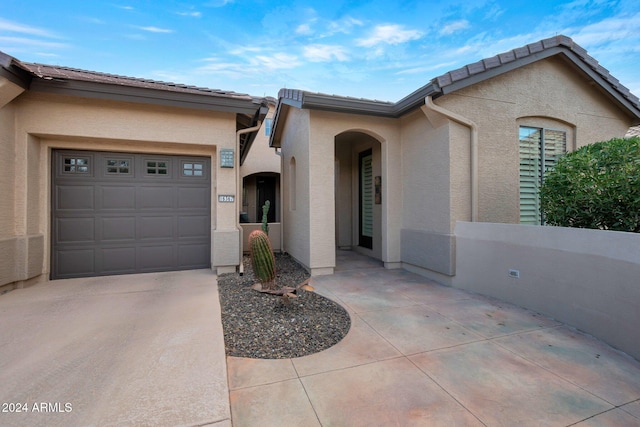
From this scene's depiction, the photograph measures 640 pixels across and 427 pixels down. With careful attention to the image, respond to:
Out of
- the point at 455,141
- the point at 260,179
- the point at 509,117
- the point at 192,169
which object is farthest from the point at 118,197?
the point at 509,117

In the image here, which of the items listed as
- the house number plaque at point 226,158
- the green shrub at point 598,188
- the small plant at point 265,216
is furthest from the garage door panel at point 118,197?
the green shrub at point 598,188

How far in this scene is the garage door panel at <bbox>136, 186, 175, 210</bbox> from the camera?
19.5ft

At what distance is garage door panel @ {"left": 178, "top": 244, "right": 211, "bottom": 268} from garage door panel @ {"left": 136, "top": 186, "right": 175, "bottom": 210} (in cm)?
104

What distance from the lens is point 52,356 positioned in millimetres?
2752

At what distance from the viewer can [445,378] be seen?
2498mm

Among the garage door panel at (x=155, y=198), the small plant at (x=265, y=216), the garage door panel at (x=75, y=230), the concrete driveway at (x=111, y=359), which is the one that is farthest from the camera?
the small plant at (x=265, y=216)

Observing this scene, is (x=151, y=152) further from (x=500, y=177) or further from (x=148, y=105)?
(x=500, y=177)

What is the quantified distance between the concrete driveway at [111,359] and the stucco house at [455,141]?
318 cm

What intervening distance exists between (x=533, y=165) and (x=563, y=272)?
132 inches

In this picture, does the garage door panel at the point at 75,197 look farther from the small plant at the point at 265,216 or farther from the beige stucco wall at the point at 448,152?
the beige stucco wall at the point at 448,152

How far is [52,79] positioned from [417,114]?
708 cm

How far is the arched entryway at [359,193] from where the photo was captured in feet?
24.7

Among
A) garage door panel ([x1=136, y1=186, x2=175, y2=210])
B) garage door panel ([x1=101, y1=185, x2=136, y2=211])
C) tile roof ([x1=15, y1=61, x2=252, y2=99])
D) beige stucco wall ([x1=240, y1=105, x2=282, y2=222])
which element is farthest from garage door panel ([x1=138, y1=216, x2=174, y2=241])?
beige stucco wall ([x1=240, y1=105, x2=282, y2=222])

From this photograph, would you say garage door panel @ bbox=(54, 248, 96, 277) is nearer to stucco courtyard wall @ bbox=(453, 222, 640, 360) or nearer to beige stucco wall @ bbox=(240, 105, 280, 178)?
stucco courtyard wall @ bbox=(453, 222, 640, 360)
